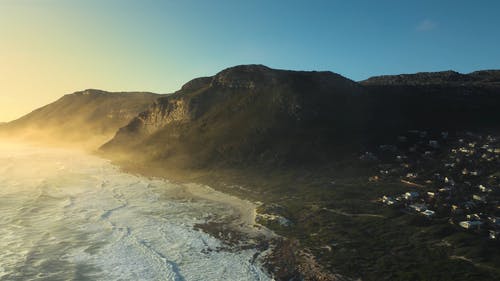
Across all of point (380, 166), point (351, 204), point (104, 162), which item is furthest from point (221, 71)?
point (351, 204)

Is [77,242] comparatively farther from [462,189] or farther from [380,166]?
[380,166]

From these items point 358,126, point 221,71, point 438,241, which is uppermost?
point 221,71

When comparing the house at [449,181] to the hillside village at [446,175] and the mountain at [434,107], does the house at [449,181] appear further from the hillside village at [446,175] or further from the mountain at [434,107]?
the mountain at [434,107]

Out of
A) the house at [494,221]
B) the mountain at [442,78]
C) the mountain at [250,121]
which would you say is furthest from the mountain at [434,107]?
the house at [494,221]

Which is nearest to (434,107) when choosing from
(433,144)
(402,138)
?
(402,138)

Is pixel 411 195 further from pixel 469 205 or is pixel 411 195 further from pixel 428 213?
pixel 428 213

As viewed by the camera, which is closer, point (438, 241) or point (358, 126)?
point (438, 241)
